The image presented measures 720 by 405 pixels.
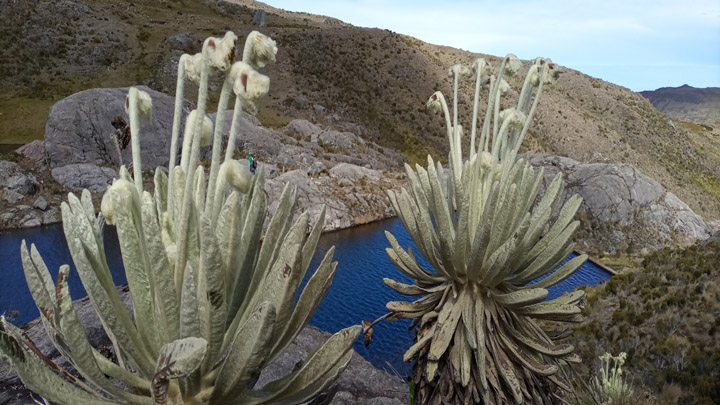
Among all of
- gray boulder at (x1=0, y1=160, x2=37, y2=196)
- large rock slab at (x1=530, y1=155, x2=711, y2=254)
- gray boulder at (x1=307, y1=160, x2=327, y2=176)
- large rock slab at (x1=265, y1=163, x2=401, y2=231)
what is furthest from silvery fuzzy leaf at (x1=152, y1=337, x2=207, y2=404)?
large rock slab at (x1=530, y1=155, x2=711, y2=254)

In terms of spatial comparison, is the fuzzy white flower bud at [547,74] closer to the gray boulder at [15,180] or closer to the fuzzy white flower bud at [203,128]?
the fuzzy white flower bud at [203,128]

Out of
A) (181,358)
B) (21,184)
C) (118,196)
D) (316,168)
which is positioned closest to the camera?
(181,358)

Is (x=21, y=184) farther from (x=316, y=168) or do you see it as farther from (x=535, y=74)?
(x=535, y=74)

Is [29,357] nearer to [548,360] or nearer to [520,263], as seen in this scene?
[520,263]

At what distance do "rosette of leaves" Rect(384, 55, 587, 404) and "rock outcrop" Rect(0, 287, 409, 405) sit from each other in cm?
50

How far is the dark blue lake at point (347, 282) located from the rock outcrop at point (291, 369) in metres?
3.28

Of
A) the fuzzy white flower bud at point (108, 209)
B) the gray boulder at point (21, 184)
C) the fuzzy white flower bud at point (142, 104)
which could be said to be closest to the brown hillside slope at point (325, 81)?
the gray boulder at point (21, 184)

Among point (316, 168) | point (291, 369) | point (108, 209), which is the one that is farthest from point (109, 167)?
point (108, 209)

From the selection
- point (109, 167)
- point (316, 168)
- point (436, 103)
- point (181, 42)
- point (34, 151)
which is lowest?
point (34, 151)

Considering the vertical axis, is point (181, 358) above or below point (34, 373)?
above

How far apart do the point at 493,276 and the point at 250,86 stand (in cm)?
258

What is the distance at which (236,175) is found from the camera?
5.50 feet

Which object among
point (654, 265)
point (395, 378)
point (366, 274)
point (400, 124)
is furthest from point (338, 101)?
point (395, 378)

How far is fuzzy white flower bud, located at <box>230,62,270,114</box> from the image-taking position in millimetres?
1571
